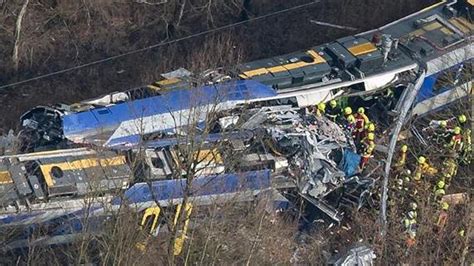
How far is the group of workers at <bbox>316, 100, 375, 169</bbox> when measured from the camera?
77.2 feet

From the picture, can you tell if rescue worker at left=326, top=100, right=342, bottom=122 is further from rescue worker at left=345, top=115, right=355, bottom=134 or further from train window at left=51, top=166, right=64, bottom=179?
train window at left=51, top=166, right=64, bottom=179

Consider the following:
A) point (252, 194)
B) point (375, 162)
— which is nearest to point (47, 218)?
point (252, 194)

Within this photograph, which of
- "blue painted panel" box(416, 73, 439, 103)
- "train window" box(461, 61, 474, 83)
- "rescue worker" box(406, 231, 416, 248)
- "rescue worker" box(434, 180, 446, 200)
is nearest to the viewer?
"rescue worker" box(406, 231, 416, 248)

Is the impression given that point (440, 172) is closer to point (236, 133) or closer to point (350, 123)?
point (350, 123)

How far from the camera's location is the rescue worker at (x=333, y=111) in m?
24.0

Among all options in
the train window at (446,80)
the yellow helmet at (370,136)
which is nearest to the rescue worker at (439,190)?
the yellow helmet at (370,136)

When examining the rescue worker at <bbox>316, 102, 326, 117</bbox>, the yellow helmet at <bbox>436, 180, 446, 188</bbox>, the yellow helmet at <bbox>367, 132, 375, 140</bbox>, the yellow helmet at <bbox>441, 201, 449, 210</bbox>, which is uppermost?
the rescue worker at <bbox>316, 102, 326, 117</bbox>

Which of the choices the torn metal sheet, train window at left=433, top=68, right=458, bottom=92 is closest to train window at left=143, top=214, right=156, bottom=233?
the torn metal sheet

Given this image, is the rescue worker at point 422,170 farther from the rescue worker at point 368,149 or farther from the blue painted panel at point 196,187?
the blue painted panel at point 196,187

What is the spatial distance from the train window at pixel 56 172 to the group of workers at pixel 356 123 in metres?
6.30

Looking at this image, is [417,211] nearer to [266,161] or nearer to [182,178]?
[266,161]

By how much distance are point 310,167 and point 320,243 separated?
1.71 metres

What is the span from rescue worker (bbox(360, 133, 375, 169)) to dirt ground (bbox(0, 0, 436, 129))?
4.03 m

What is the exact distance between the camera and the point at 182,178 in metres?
21.1
